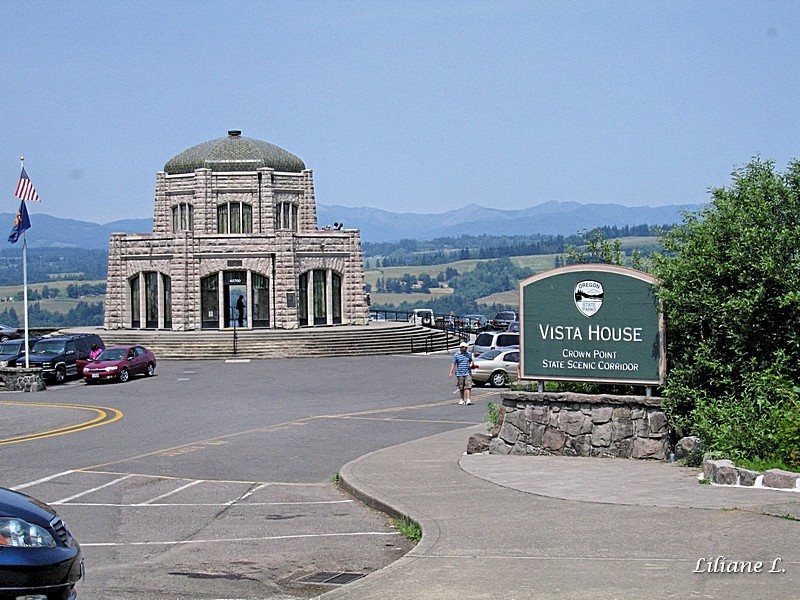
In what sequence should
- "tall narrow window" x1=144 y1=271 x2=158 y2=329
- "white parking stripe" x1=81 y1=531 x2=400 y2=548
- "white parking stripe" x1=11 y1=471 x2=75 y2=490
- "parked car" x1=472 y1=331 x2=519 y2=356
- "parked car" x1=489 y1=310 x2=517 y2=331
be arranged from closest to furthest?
"white parking stripe" x1=81 y1=531 x2=400 y2=548
"white parking stripe" x1=11 y1=471 x2=75 y2=490
"parked car" x1=472 y1=331 x2=519 y2=356
"tall narrow window" x1=144 y1=271 x2=158 y2=329
"parked car" x1=489 y1=310 x2=517 y2=331

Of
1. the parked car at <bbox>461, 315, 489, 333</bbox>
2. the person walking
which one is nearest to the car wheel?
the person walking

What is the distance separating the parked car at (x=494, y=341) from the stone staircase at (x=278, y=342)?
11001 mm

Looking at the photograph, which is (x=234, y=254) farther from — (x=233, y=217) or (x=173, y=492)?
(x=173, y=492)

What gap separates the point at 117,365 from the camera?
127ft

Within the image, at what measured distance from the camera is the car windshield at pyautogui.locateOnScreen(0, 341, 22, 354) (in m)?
41.4

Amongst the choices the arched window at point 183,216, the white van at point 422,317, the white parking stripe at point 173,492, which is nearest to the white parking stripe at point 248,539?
the white parking stripe at point 173,492

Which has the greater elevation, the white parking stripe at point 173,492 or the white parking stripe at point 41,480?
the white parking stripe at point 41,480

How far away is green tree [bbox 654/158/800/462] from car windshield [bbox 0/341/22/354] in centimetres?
3001

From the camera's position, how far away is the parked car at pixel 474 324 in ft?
216

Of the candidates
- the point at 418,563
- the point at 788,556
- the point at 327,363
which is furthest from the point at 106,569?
the point at 327,363

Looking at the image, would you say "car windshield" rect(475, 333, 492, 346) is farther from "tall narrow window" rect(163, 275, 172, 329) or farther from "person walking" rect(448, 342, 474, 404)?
"tall narrow window" rect(163, 275, 172, 329)

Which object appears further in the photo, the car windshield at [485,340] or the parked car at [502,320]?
the parked car at [502,320]

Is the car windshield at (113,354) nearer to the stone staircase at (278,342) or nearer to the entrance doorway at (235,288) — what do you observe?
the stone staircase at (278,342)

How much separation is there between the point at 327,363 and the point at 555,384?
28.8 meters
